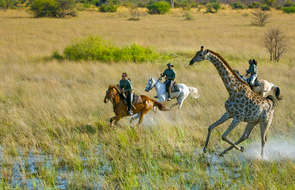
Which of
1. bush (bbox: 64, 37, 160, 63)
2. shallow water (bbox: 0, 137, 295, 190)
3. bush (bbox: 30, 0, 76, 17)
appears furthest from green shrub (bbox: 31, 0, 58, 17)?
shallow water (bbox: 0, 137, 295, 190)

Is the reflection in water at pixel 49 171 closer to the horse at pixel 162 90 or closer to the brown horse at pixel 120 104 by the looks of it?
the brown horse at pixel 120 104

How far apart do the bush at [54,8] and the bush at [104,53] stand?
100ft

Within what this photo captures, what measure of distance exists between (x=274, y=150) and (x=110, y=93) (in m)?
3.83

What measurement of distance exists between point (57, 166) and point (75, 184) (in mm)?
1009

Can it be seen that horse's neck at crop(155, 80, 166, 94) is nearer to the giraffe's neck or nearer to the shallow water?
the shallow water

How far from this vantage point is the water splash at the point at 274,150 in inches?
319

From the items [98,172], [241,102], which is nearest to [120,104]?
[98,172]

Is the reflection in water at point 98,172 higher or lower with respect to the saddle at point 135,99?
lower

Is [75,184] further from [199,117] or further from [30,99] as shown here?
[30,99]

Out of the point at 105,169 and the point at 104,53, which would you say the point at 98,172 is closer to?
the point at 105,169

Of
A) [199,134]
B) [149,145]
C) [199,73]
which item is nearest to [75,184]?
[149,145]

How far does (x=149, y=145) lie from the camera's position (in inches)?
338

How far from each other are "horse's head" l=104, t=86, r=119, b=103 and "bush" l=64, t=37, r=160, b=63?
11881 millimetres

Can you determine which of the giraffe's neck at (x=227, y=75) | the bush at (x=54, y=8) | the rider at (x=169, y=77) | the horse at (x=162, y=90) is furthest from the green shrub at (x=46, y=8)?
the giraffe's neck at (x=227, y=75)
